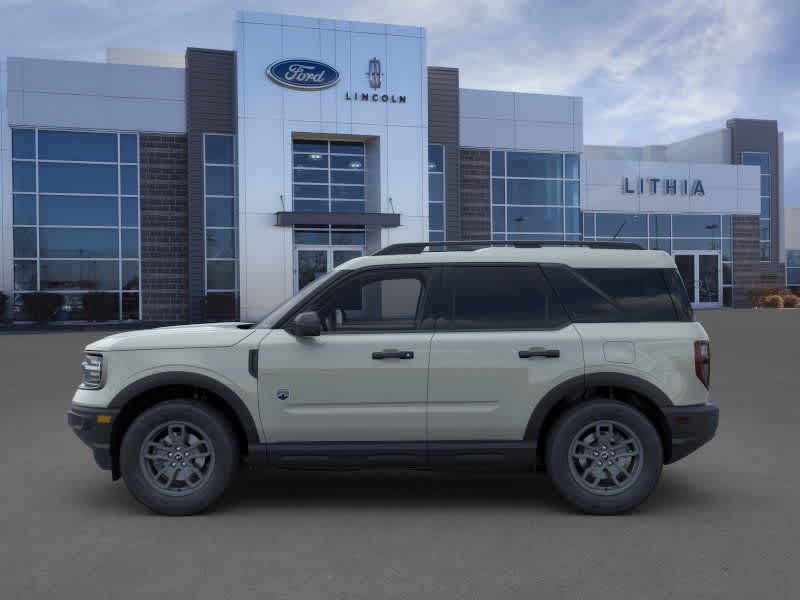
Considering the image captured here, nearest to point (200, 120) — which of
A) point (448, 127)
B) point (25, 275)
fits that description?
point (25, 275)

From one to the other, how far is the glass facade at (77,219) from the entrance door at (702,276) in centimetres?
2737

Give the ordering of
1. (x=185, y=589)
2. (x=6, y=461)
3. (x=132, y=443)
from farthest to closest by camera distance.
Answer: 1. (x=6, y=461)
2. (x=132, y=443)
3. (x=185, y=589)

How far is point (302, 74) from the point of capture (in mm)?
30469

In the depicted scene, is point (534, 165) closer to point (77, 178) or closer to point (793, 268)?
point (77, 178)

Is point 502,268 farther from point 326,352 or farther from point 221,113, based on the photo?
point 221,113

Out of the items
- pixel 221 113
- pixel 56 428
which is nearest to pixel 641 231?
pixel 221 113

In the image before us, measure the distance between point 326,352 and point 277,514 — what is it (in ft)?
3.79

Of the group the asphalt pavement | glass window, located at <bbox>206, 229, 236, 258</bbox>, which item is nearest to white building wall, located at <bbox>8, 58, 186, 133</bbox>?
glass window, located at <bbox>206, 229, 236, 258</bbox>

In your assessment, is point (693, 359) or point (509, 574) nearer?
point (509, 574)

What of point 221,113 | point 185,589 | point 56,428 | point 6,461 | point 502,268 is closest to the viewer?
point 185,589

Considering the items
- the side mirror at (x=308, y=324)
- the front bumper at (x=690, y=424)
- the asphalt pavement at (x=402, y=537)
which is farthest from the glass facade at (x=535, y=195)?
the side mirror at (x=308, y=324)

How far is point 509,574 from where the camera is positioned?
4438 mm

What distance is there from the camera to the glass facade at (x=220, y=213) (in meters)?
31.2

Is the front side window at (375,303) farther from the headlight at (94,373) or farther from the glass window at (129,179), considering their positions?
the glass window at (129,179)
